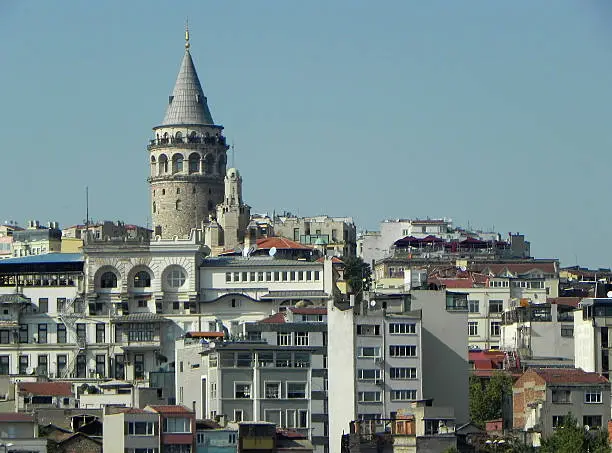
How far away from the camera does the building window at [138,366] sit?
173625 millimetres

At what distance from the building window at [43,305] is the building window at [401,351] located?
50294mm

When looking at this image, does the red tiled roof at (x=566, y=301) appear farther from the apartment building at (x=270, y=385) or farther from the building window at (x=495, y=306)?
the apartment building at (x=270, y=385)

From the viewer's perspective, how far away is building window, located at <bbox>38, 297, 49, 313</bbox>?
592 feet

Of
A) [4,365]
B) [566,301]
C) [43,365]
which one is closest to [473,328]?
[566,301]

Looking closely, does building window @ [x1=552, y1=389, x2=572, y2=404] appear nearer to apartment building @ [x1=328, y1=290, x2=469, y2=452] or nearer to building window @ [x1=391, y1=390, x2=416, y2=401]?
apartment building @ [x1=328, y1=290, x2=469, y2=452]

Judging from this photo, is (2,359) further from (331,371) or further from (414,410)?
(414,410)

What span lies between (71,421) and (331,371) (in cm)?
1509

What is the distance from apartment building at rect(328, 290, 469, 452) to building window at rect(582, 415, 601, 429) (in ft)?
30.1

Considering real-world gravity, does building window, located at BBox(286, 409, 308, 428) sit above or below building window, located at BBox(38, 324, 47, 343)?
below

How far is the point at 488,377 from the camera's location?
14950cm

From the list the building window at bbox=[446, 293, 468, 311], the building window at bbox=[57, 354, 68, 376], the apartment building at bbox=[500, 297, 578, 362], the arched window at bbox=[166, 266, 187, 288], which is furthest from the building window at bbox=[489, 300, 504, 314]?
the building window at bbox=[446, 293, 468, 311]

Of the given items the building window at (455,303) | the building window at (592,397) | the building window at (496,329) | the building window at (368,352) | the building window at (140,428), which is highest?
the building window at (496,329)

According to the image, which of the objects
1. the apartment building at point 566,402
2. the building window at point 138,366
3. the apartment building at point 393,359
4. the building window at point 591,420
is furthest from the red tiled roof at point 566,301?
the building window at point 591,420

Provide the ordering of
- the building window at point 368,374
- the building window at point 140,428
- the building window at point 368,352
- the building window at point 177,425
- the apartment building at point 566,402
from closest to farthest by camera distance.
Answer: the building window at point 140,428 < the building window at point 177,425 < the apartment building at point 566,402 < the building window at point 368,374 < the building window at point 368,352
